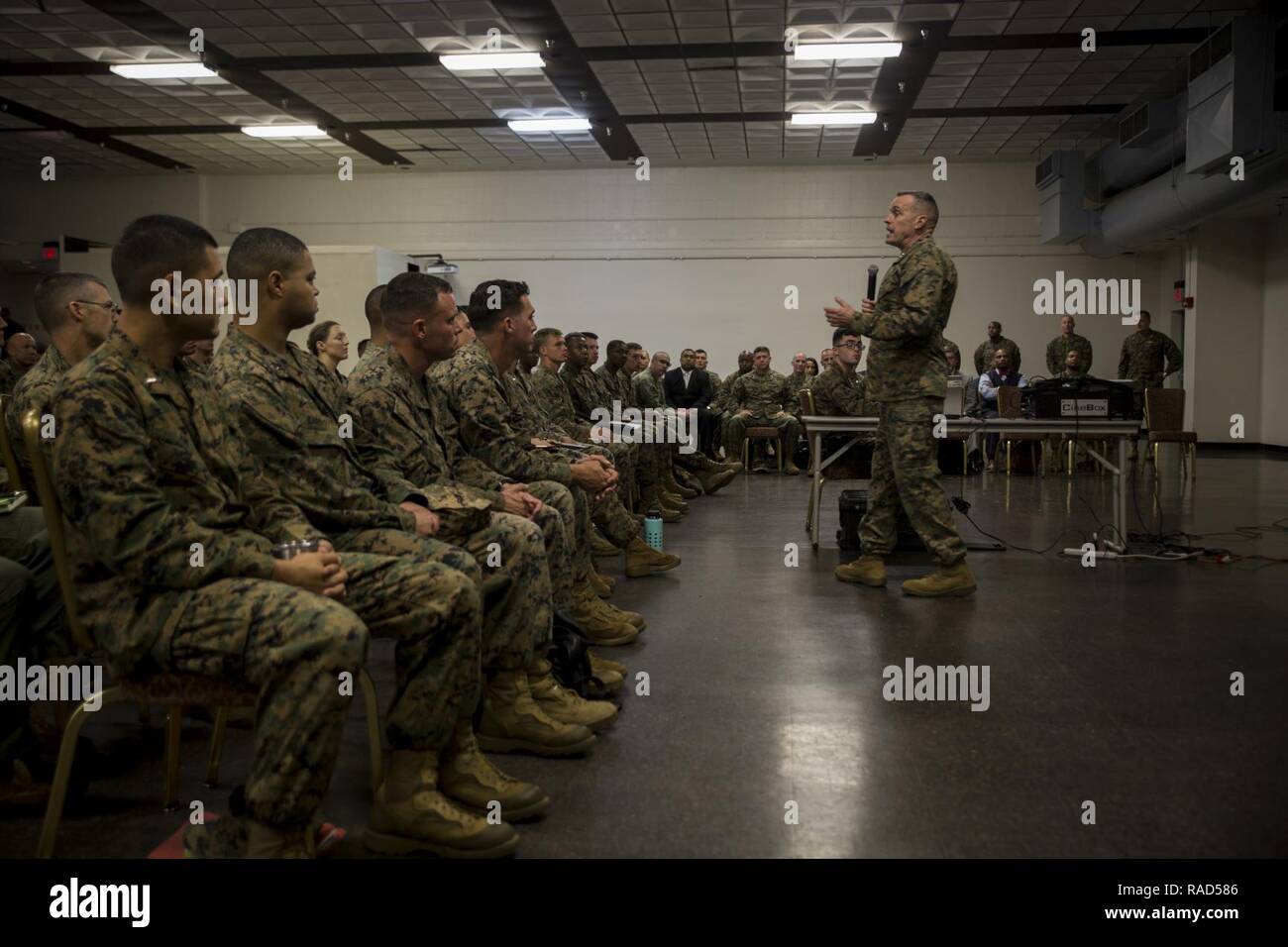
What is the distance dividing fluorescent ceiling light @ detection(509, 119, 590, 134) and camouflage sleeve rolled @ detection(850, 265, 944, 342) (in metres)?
7.96

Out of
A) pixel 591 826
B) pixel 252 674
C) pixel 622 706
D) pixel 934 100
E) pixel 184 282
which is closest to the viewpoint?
pixel 252 674

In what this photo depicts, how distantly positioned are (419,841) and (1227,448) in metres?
13.6

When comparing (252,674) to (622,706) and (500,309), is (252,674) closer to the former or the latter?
(622,706)

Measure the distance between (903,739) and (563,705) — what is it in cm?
88

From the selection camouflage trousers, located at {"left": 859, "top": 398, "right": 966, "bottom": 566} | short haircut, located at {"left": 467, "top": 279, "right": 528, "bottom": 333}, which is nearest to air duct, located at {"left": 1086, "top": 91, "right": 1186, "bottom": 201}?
camouflage trousers, located at {"left": 859, "top": 398, "right": 966, "bottom": 566}

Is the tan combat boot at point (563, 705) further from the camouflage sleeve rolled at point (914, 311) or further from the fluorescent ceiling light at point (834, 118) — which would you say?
the fluorescent ceiling light at point (834, 118)

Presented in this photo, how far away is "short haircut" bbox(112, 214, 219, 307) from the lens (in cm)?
175

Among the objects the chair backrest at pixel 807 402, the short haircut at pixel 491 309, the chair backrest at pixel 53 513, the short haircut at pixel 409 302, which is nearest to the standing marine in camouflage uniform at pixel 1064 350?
the chair backrest at pixel 807 402

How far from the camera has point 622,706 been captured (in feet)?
9.07

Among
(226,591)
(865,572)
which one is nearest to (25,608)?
(226,591)

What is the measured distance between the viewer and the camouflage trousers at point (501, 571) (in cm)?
219

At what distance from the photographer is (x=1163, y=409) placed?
815 cm

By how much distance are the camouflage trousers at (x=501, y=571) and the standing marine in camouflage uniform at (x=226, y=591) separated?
265 millimetres

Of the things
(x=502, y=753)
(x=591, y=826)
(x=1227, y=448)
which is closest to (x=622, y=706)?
(x=502, y=753)
